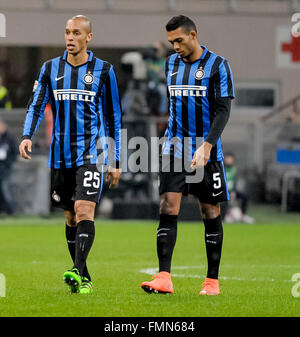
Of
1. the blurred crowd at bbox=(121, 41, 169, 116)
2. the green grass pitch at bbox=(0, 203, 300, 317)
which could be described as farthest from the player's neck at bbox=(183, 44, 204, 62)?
the blurred crowd at bbox=(121, 41, 169, 116)

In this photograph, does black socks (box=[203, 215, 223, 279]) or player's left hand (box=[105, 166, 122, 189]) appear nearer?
black socks (box=[203, 215, 223, 279])

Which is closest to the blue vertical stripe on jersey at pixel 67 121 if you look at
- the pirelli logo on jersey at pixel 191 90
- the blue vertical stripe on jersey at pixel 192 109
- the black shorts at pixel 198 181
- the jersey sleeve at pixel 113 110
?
the jersey sleeve at pixel 113 110

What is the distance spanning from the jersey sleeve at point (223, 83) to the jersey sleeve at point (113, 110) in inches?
31.8

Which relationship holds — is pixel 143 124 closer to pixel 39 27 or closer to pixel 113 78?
pixel 39 27

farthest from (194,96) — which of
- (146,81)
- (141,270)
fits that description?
(146,81)

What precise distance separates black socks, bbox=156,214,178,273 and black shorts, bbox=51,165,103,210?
0.54m

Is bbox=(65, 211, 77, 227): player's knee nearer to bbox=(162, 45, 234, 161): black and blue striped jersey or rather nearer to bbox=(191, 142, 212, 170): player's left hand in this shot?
bbox=(162, 45, 234, 161): black and blue striped jersey

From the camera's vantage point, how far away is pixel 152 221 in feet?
53.4

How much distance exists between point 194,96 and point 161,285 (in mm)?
1417

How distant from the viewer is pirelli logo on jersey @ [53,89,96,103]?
22.7 ft

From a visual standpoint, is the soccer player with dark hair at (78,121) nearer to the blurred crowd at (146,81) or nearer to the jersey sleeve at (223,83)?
the jersey sleeve at (223,83)

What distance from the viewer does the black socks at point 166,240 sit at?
6723 mm
